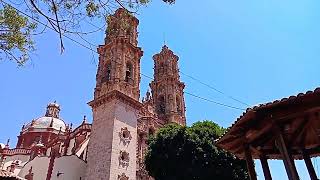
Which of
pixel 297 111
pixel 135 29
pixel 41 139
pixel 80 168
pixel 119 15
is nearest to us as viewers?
pixel 297 111

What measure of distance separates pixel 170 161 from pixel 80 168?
349 inches

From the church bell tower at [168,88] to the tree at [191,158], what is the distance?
11.1 meters

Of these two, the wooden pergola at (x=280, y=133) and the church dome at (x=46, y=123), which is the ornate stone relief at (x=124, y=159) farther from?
the church dome at (x=46, y=123)

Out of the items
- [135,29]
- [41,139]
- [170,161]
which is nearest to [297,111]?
[170,161]

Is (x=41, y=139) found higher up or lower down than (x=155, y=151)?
higher up

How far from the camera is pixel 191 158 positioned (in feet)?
73.8

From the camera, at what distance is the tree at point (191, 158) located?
70.9 feet

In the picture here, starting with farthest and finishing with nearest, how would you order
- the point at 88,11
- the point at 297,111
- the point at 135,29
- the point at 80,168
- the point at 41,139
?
the point at 41,139, the point at 135,29, the point at 80,168, the point at 88,11, the point at 297,111

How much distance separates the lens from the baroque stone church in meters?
25.3

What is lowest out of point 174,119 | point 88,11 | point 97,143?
point 88,11

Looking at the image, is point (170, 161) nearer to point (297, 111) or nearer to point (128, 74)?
point (128, 74)

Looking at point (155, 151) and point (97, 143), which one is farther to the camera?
point (97, 143)

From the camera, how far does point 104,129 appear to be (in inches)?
1028

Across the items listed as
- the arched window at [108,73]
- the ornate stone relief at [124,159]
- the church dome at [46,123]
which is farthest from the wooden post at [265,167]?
the church dome at [46,123]
